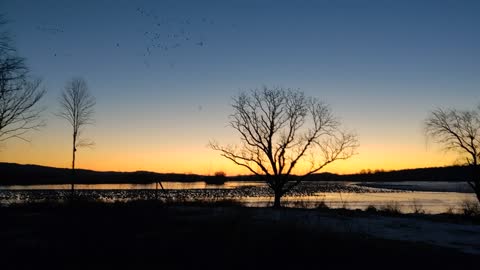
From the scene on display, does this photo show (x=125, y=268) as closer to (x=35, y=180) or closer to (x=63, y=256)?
(x=63, y=256)

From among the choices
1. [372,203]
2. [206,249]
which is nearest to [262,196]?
[372,203]

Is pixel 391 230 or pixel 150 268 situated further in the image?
pixel 391 230

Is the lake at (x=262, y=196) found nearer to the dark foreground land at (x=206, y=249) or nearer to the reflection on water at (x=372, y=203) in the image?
the reflection on water at (x=372, y=203)

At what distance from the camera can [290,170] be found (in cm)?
3491

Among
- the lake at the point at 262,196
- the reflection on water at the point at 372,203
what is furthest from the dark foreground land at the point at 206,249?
the reflection on water at the point at 372,203

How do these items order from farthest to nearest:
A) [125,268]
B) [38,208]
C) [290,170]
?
[290,170]
[38,208]
[125,268]

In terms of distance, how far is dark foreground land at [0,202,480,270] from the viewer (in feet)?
31.7

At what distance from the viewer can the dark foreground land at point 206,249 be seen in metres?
9.65

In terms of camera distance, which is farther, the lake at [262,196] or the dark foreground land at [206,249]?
the lake at [262,196]

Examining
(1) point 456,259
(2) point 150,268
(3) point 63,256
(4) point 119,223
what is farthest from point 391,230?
(3) point 63,256

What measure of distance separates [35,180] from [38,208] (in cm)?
8462

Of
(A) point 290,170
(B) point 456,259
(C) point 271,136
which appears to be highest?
(C) point 271,136

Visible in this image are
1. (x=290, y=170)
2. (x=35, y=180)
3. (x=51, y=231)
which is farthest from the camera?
(x=35, y=180)

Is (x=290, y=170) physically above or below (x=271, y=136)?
below
